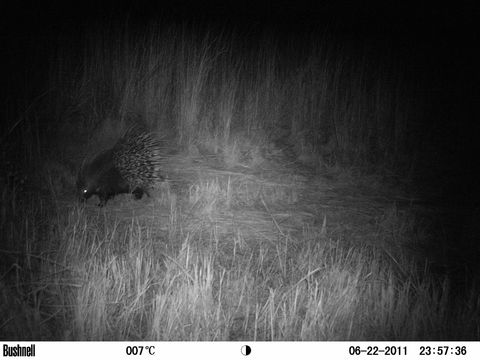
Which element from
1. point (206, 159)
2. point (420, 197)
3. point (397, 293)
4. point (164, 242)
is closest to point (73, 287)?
point (164, 242)

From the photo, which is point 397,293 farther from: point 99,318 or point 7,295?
point 7,295

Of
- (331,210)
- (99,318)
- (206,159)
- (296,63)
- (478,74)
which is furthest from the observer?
(478,74)

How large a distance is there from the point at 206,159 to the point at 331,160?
1.52m

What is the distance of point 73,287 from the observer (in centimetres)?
262

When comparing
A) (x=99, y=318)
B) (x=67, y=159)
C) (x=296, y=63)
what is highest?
(x=296, y=63)
